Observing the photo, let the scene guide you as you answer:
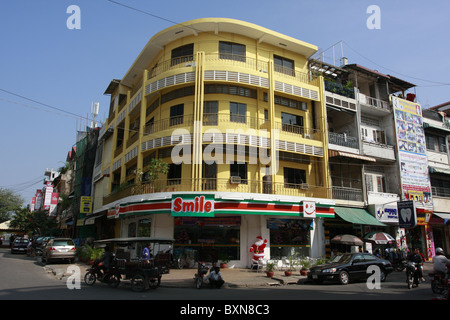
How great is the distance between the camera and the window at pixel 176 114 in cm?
2106

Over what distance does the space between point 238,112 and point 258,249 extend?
8621mm

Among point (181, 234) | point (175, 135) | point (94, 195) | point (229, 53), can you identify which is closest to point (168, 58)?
point (229, 53)

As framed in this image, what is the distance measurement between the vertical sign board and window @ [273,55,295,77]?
904cm

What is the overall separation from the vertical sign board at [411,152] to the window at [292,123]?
8427 millimetres

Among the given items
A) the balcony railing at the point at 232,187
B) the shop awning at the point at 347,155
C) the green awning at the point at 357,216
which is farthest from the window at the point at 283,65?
the green awning at the point at 357,216

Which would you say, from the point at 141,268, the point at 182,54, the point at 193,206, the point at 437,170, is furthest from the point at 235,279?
the point at 437,170

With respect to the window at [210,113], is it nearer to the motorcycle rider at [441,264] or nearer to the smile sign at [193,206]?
the smile sign at [193,206]

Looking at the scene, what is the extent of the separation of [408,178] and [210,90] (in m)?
16.6

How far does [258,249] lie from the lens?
18484 millimetres

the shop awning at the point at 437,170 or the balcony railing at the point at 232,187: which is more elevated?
the shop awning at the point at 437,170

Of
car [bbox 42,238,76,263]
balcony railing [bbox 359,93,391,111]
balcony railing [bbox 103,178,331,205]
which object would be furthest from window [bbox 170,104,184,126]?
balcony railing [bbox 359,93,391,111]

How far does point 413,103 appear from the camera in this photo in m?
27.1

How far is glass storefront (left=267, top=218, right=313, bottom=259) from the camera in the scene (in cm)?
1983
